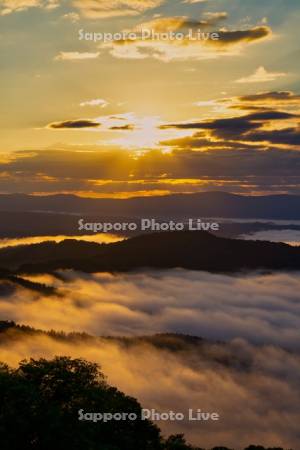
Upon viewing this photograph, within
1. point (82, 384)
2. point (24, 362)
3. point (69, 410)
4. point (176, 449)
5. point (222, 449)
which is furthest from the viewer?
point (222, 449)

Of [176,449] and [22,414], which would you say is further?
[176,449]

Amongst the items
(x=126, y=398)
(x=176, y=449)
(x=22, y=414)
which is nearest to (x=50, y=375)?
(x=22, y=414)

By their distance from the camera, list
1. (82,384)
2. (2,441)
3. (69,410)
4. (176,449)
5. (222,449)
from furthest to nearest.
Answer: (222,449), (176,449), (82,384), (69,410), (2,441)

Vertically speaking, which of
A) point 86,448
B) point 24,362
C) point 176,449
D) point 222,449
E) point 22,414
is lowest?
point 222,449

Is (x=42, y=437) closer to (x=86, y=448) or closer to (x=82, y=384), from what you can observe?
(x=86, y=448)

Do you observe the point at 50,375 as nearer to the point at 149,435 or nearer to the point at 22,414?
the point at 22,414

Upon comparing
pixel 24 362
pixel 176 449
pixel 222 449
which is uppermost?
pixel 24 362

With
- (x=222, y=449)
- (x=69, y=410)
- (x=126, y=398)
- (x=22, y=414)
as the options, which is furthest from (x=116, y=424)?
(x=222, y=449)

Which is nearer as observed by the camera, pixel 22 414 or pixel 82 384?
pixel 22 414

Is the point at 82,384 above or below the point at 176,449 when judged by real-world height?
above
